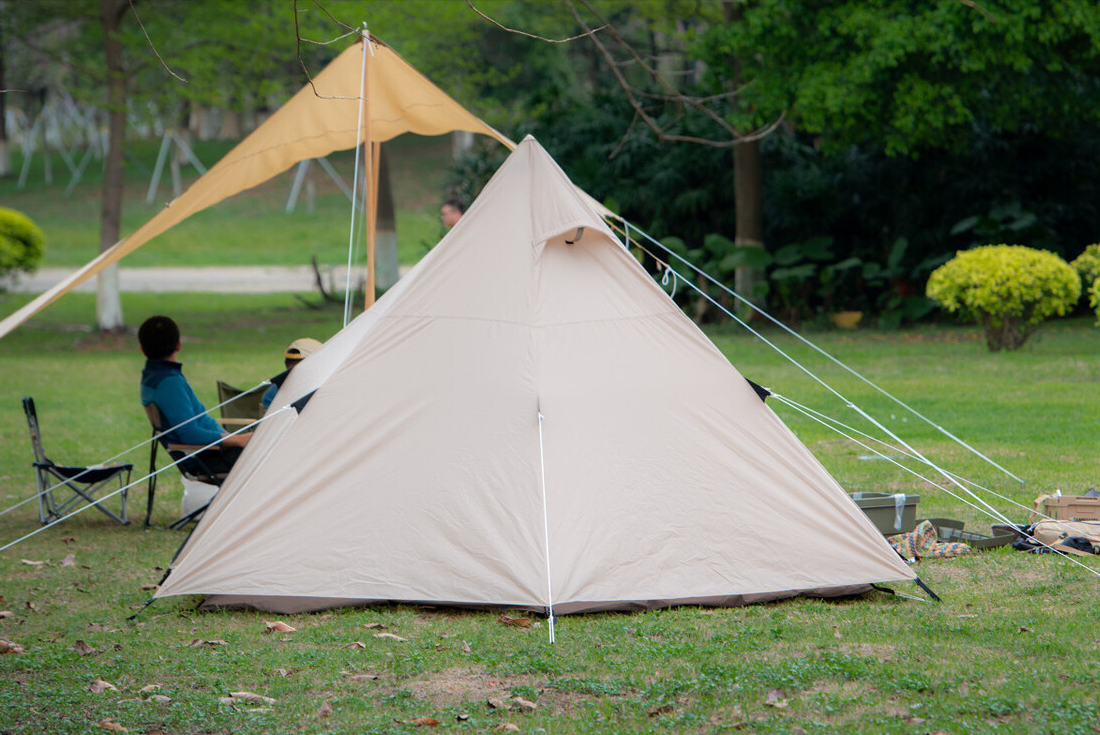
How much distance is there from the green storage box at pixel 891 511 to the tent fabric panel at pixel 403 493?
73.2 inches

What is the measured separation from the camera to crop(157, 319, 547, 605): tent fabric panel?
5.05m

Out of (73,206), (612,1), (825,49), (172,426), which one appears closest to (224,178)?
(172,426)

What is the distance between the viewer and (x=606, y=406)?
5301 millimetres

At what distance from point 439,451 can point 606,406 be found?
0.77m

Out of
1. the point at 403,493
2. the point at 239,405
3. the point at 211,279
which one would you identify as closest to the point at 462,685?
the point at 403,493

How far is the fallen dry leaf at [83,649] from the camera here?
183 inches

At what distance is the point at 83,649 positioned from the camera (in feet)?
15.4

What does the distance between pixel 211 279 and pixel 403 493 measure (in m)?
24.1

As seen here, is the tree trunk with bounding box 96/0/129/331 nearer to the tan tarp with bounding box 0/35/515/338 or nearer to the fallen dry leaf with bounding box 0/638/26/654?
the tan tarp with bounding box 0/35/515/338

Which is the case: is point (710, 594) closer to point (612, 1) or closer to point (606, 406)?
point (606, 406)

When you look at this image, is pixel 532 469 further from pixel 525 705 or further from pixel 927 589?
pixel 927 589

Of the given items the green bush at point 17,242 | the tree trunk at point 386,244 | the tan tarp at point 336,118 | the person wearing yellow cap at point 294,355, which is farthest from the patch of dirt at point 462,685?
the green bush at point 17,242

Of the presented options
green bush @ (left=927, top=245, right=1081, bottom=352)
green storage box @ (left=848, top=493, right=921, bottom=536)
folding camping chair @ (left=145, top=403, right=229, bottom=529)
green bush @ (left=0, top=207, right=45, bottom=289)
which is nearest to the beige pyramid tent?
green storage box @ (left=848, top=493, right=921, bottom=536)

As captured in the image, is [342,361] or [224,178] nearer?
[342,361]
